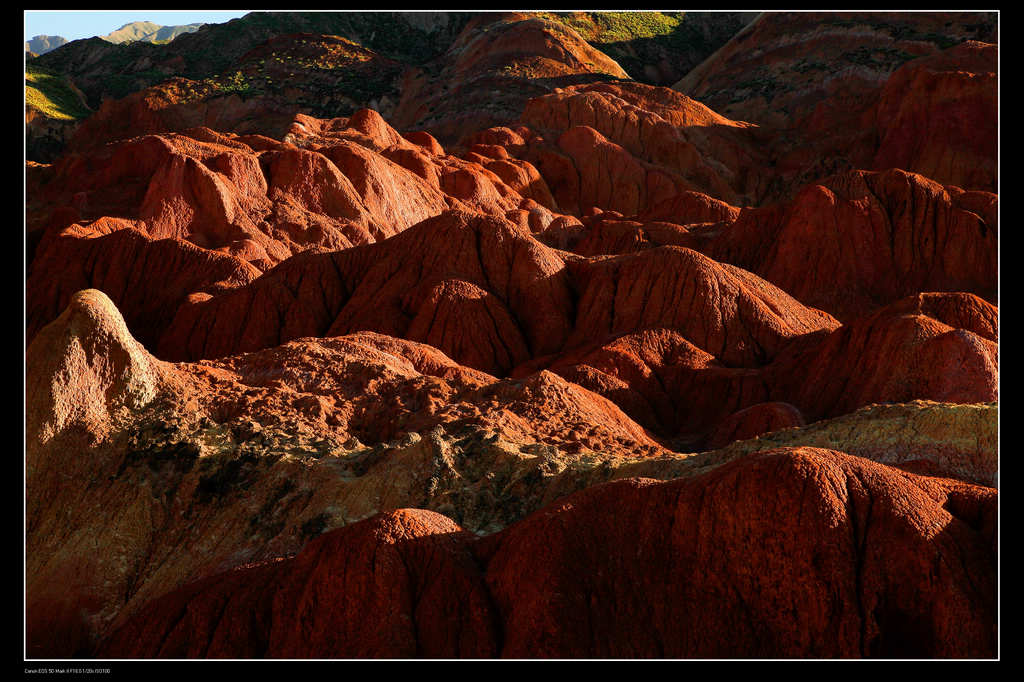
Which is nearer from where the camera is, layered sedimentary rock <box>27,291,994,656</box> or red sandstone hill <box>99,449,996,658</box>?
red sandstone hill <box>99,449,996,658</box>

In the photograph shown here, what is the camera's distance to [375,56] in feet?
396

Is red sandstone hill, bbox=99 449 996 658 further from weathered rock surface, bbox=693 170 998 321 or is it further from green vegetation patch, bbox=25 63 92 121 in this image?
green vegetation patch, bbox=25 63 92 121

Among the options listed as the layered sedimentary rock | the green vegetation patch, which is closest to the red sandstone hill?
the layered sedimentary rock

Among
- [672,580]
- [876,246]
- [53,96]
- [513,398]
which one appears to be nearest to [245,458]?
[513,398]

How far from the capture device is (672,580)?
12.6 meters

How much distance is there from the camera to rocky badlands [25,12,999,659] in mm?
12242

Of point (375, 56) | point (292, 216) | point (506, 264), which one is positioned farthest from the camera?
point (375, 56)

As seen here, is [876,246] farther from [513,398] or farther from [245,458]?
[245,458]

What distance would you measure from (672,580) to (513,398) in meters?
8.02

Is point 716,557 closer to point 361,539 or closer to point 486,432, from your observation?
point 361,539

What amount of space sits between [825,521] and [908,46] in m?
89.3

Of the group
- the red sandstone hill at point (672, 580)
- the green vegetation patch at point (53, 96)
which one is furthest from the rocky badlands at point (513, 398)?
the green vegetation patch at point (53, 96)

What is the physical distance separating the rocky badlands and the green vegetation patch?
180ft

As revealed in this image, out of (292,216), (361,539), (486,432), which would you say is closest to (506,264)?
(292,216)
